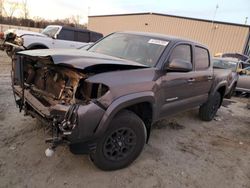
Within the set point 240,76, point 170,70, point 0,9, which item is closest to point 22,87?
point 170,70

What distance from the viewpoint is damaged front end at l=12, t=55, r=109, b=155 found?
2504mm

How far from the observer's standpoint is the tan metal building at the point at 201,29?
21.8 meters

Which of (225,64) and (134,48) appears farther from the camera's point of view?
(225,64)

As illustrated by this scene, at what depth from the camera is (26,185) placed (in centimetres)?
274

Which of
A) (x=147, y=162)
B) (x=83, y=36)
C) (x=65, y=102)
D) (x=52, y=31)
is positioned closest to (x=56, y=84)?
(x=65, y=102)

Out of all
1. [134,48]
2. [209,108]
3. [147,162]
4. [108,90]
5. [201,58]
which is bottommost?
[147,162]

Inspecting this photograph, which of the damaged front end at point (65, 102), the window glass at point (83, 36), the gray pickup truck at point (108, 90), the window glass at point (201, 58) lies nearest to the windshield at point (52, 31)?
the window glass at point (83, 36)

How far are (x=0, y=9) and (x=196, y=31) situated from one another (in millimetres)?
33524

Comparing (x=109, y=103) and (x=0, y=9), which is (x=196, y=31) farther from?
(x=0, y=9)

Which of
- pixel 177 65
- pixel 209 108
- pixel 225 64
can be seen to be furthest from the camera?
pixel 225 64

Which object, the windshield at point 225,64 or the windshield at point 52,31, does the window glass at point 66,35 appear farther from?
the windshield at point 225,64

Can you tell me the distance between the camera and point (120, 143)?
10.3ft

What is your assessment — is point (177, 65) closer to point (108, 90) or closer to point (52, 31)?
point (108, 90)

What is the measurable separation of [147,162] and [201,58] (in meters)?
2.53
